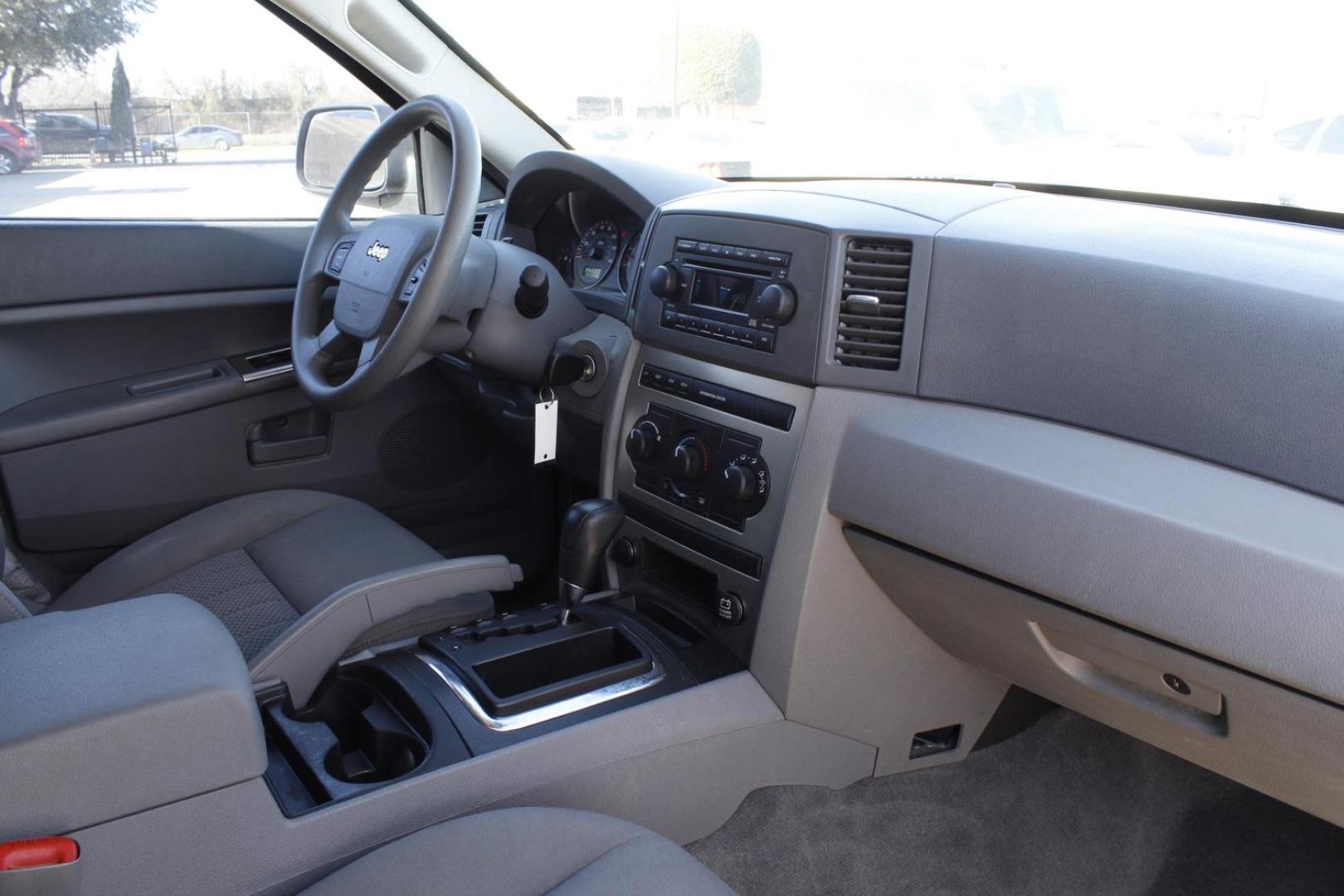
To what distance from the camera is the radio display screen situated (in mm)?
1658

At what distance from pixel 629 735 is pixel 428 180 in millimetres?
1681

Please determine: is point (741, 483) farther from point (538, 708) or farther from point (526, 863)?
point (526, 863)

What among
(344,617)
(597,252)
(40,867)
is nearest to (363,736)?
(344,617)

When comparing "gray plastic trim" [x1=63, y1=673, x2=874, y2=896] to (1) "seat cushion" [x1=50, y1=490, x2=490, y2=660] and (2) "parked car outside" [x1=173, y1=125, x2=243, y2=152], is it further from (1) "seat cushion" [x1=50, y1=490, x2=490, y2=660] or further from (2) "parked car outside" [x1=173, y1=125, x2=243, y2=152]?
(2) "parked car outside" [x1=173, y1=125, x2=243, y2=152]

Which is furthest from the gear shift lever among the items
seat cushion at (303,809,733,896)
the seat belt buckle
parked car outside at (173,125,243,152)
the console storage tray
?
parked car outside at (173,125,243,152)

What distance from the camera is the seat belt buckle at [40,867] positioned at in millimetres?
876

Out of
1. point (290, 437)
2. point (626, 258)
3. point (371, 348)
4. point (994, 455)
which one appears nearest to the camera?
point (994, 455)

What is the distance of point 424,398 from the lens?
2.61m

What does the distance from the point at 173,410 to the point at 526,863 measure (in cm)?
167

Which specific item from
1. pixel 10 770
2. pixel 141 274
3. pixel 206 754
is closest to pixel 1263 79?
pixel 206 754

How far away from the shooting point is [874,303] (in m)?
1.48

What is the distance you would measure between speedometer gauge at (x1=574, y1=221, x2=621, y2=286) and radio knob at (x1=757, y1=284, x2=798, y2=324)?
80cm

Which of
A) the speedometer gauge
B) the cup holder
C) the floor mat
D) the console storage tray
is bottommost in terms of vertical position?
the floor mat

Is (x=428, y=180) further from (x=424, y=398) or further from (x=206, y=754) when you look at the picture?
(x=206, y=754)
